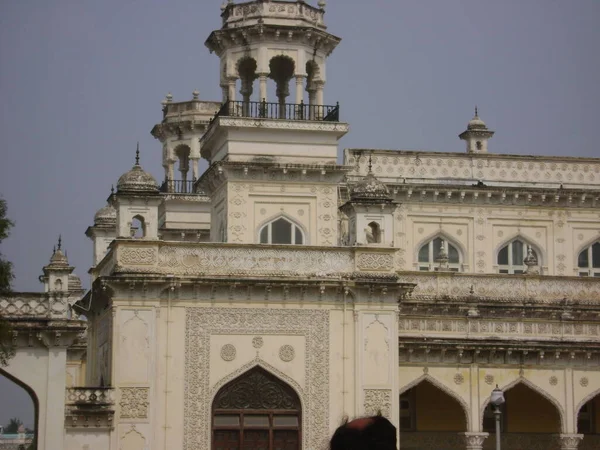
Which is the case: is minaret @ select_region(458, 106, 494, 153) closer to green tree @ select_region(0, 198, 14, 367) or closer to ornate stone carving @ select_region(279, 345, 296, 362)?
ornate stone carving @ select_region(279, 345, 296, 362)

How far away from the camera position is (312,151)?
117 ft

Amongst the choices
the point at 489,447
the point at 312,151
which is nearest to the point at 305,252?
the point at 312,151

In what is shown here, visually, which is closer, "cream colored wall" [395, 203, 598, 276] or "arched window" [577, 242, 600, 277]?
"cream colored wall" [395, 203, 598, 276]

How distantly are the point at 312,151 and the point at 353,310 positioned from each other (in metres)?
6.54

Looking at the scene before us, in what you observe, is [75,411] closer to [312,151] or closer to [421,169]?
[312,151]

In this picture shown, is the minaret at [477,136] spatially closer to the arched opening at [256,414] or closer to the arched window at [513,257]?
the arched window at [513,257]

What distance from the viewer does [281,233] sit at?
3488 cm

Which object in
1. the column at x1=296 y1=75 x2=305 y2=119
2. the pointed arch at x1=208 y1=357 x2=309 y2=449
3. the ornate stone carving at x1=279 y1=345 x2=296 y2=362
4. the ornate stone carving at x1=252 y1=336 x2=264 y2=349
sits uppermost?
the column at x1=296 y1=75 x2=305 y2=119

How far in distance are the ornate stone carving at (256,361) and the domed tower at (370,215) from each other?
2136 mm

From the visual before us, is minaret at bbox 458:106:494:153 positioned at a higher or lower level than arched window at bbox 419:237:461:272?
higher

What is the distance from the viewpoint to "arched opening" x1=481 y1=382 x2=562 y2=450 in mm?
35812

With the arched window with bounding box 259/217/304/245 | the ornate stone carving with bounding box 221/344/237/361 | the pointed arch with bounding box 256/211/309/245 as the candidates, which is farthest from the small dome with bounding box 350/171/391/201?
the ornate stone carving with bounding box 221/344/237/361

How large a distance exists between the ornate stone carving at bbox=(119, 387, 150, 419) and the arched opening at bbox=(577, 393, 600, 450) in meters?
13.0

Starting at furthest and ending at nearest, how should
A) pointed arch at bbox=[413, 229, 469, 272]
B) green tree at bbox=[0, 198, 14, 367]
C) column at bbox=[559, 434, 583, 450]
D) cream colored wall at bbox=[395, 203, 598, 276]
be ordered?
pointed arch at bbox=[413, 229, 469, 272] → cream colored wall at bbox=[395, 203, 598, 276] → column at bbox=[559, 434, 583, 450] → green tree at bbox=[0, 198, 14, 367]
